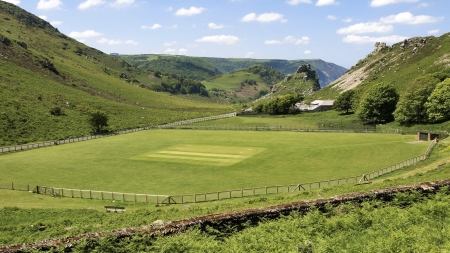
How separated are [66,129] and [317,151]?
64.7 m

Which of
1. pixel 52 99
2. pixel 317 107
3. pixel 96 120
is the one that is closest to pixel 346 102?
pixel 317 107

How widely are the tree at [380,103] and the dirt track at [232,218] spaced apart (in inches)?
2837

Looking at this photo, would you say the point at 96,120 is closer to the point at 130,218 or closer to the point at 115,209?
the point at 115,209

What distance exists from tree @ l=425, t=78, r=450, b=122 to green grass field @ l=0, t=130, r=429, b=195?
11.1 m

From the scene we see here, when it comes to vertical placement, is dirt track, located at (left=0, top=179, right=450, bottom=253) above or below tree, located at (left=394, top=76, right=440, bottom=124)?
below

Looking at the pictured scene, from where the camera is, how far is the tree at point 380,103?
88.1 meters

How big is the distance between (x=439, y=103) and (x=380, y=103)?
18.1m

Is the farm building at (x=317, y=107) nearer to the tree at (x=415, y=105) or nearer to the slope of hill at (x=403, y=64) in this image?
the slope of hill at (x=403, y=64)

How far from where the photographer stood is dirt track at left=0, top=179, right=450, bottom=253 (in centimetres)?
1499

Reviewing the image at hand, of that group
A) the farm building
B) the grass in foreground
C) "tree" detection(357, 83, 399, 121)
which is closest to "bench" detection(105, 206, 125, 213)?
the grass in foreground

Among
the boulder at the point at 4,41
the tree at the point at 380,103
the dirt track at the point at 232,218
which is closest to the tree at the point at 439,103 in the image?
the tree at the point at 380,103

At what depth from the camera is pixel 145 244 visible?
1559cm

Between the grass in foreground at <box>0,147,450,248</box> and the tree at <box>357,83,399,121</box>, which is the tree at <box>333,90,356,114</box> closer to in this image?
the tree at <box>357,83,399,121</box>

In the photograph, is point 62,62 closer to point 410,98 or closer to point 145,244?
point 410,98
